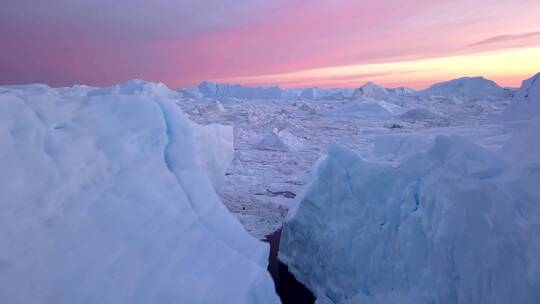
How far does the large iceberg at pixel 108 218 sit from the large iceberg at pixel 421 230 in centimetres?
102

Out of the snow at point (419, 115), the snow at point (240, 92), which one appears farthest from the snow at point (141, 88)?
the snow at point (240, 92)

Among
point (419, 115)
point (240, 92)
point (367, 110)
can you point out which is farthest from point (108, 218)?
point (240, 92)

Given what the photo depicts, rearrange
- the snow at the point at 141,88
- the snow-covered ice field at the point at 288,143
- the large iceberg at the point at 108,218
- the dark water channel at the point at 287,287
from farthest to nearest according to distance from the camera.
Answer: the snow at the point at 141,88 < the snow-covered ice field at the point at 288,143 < the dark water channel at the point at 287,287 < the large iceberg at the point at 108,218

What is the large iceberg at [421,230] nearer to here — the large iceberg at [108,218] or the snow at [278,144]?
the large iceberg at [108,218]

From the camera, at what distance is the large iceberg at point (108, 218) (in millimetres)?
2260

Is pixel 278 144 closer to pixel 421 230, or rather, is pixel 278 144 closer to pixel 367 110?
pixel 421 230

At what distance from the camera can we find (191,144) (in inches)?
138

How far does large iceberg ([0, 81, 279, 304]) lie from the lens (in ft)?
7.41

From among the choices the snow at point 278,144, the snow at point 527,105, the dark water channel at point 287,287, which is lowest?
the snow at point 278,144

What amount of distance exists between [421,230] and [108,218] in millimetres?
2270

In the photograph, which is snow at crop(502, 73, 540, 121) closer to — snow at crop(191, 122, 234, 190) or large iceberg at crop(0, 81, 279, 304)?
snow at crop(191, 122, 234, 190)

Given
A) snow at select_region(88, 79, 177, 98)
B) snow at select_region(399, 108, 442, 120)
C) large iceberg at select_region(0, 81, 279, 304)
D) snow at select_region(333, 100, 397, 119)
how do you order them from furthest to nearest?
1. snow at select_region(88, 79, 177, 98)
2. snow at select_region(333, 100, 397, 119)
3. snow at select_region(399, 108, 442, 120)
4. large iceberg at select_region(0, 81, 279, 304)

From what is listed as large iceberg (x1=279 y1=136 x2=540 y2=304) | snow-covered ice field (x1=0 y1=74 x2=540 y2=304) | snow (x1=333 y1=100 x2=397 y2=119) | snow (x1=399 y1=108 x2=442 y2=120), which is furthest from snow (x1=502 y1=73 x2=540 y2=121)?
snow (x1=333 y1=100 x2=397 y2=119)

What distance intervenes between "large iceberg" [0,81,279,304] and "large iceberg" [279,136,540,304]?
1.02 metres
